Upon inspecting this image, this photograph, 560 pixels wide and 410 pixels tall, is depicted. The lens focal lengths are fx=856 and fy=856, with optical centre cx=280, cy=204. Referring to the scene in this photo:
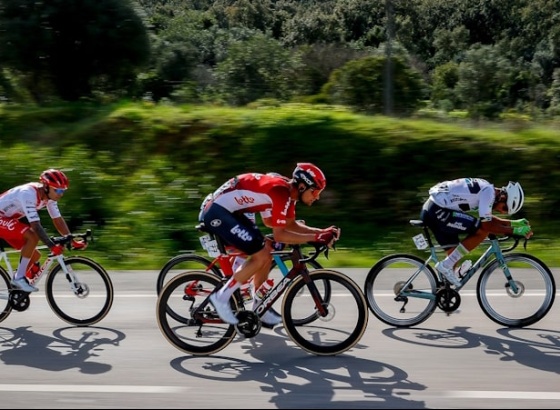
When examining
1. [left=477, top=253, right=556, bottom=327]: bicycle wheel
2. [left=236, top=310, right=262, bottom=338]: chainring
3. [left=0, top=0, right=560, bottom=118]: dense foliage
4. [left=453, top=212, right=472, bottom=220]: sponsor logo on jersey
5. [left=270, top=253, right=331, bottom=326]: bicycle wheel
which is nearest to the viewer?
[left=236, top=310, right=262, bottom=338]: chainring

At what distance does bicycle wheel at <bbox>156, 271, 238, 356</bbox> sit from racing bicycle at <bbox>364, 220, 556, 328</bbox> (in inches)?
69.9

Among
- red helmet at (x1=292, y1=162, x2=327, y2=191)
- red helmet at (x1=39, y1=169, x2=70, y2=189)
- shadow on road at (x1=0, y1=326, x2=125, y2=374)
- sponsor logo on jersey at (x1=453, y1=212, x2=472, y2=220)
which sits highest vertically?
red helmet at (x1=292, y1=162, x2=327, y2=191)

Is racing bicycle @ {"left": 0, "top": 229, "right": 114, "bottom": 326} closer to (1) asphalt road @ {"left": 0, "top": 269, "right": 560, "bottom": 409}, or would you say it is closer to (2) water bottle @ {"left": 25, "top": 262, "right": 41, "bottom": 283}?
(2) water bottle @ {"left": 25, "top": 262, "right": 41, "bottom": 283}

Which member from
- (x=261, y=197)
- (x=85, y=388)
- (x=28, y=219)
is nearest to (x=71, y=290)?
(x=28, y=219)

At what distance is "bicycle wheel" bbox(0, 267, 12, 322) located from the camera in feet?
28.3

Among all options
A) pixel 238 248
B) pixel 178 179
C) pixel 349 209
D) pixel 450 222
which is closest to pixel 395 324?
pixel 450 222

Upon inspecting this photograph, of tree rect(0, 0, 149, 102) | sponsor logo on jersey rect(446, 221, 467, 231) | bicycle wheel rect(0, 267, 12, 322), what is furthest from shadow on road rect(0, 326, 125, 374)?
tree rect(0, 0, 149, 102)

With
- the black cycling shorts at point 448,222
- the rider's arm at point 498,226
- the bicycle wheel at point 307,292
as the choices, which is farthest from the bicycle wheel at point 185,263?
the rider's arm at point 498,226

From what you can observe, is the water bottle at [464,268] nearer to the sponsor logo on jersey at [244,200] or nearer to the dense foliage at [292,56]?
the sponsor logo on jersey at [244,200]

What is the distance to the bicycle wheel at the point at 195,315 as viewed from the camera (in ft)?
24.9

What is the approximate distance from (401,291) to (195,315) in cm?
217

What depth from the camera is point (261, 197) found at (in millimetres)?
7551

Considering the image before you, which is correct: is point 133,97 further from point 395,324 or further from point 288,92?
point 395,324

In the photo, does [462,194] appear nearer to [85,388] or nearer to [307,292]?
[307,292]
